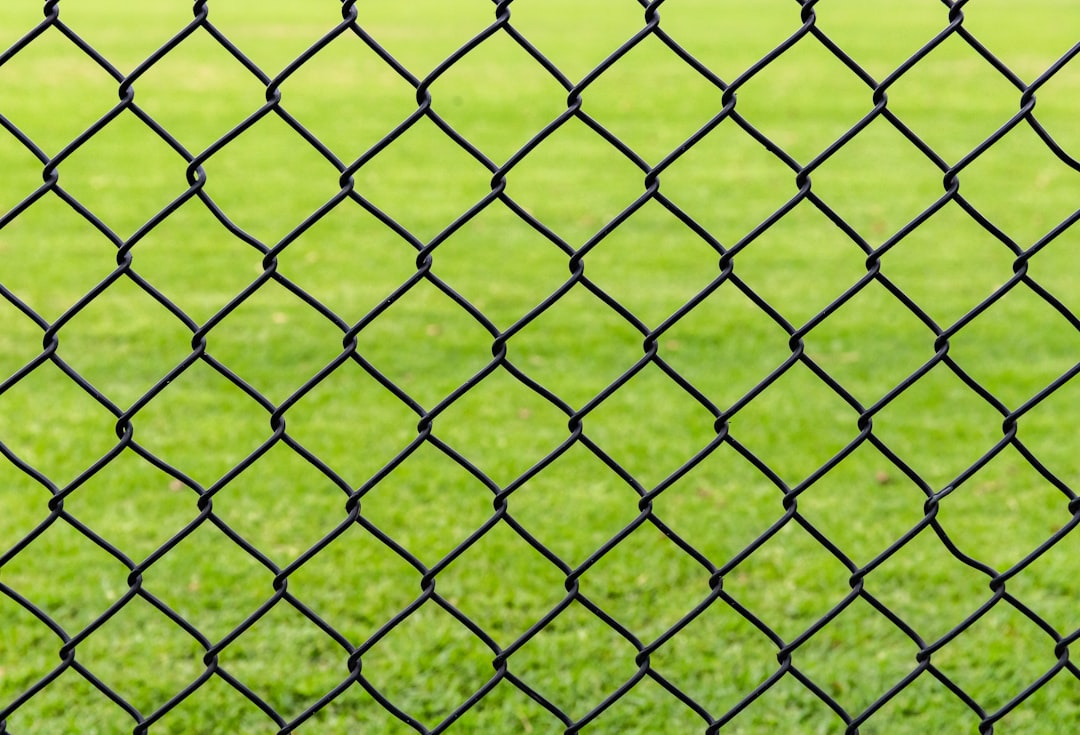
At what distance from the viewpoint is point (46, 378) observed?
5461 mm

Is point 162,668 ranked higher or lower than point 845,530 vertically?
higher

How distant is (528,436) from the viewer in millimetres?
4988

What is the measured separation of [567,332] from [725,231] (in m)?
2.22

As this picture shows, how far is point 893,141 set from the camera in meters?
10.8

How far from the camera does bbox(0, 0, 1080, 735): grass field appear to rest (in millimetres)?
3234

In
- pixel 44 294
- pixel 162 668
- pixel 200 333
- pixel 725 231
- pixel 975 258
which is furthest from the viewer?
pixel 725 231

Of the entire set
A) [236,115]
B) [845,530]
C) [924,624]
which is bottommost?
[924,624]

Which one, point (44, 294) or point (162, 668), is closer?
point (162, 668)

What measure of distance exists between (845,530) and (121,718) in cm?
225

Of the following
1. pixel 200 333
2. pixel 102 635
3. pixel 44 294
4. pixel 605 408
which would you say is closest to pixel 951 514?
pixel 605 408

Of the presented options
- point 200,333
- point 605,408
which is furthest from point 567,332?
point 200,333

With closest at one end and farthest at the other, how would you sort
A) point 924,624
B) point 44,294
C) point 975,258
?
point 924,624, point 44,294, point 975,258

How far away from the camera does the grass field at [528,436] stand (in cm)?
323

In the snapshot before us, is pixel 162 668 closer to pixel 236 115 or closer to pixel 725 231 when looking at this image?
pixel 725 231
